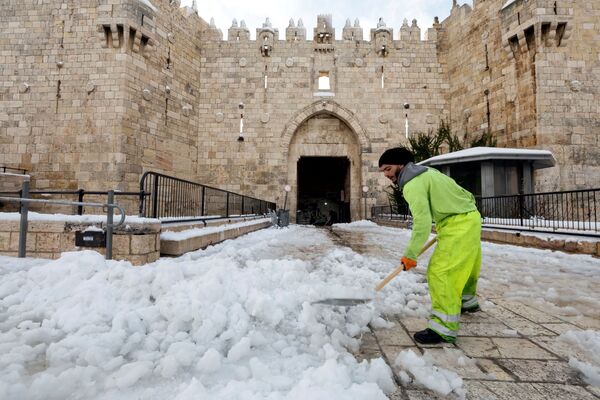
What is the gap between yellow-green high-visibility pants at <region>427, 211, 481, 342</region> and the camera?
2160mm

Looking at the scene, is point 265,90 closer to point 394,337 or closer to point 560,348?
point 394,337

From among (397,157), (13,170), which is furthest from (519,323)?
(13,170)

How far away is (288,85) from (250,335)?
57.1ft

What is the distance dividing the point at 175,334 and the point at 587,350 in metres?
2.90

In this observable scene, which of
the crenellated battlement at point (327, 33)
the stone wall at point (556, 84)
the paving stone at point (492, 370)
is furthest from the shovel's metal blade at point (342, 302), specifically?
the crenellated battlement at point (327, 33)

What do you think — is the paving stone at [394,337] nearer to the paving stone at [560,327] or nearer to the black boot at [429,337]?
the black boot at [429,337]

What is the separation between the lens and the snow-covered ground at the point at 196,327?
5.00 feet

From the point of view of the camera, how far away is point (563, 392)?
1539mm

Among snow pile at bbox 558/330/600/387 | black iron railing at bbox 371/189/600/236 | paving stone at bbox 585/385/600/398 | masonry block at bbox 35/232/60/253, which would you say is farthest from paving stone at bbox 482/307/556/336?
masonry block at bbox 35/232/60/253

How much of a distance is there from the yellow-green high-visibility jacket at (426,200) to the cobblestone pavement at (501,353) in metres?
0.68

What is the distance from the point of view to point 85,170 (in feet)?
41.4

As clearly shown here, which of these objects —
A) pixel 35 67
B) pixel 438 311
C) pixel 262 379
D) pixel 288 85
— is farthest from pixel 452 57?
pixel 35 67

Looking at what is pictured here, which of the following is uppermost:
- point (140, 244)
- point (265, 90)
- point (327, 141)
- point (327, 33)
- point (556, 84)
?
point (327, 33)

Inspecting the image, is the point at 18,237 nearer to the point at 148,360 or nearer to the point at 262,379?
the point at 148,360
